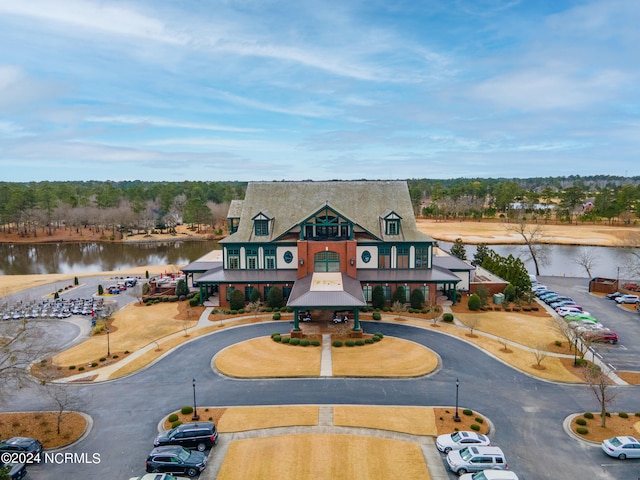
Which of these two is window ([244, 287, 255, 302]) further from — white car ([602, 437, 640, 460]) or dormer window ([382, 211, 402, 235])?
white car ([602, 437, 640, 460])

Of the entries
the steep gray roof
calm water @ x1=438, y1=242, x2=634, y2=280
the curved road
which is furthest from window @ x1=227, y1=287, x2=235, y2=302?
calm water @ x1=438, y1=242, x2=634, y2=280

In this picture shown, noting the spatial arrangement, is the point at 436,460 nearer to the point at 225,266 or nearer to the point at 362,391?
the point at 362,391

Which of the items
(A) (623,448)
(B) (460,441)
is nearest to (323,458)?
(B) (460,441)

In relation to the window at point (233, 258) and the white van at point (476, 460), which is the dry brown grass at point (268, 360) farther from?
the window at point (233, 258)

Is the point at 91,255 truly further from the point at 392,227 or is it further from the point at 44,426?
the point at 44,426

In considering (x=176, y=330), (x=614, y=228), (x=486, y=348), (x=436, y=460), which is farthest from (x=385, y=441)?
(x=614, y=228)
